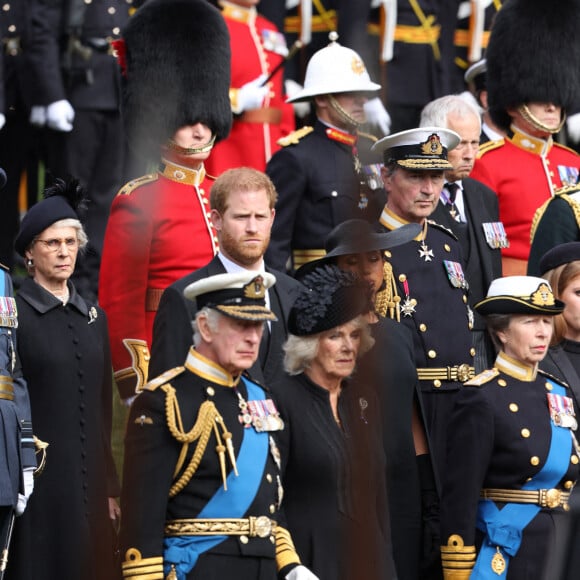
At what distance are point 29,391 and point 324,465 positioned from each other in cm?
164

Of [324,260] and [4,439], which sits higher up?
[324,260]

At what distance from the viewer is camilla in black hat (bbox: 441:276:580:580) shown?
292 inches

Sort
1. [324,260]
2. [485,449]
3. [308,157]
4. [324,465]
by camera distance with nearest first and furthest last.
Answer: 1. [324,465]
2. [485,449]
3. [324,260]
4. [308,157]

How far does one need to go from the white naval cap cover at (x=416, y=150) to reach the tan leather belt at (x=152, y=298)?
1186 millimetres

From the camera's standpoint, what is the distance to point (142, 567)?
6395 millimetres

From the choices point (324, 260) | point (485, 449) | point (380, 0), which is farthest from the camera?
point (380, 0)

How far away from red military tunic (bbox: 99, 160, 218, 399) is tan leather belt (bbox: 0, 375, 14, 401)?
738 mm

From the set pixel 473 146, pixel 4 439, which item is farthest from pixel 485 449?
pixel 473 146

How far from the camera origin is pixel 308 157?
30.5 ft

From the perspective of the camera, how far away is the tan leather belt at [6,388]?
25.0ft

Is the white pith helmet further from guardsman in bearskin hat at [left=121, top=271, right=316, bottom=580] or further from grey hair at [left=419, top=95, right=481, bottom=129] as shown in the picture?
guardsman in bearskin hat at [left=121, top=271, right=316, bottom=580]

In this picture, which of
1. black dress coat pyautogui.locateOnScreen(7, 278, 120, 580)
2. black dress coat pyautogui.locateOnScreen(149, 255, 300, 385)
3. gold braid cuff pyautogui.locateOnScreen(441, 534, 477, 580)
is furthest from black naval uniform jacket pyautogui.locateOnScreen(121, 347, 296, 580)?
black dress coat pyautogui.locateOnScreen(7, 278, 120, 580)

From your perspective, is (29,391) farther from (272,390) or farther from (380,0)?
(380,0)

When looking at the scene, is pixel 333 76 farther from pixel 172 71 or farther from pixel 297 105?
pixel 297 105
